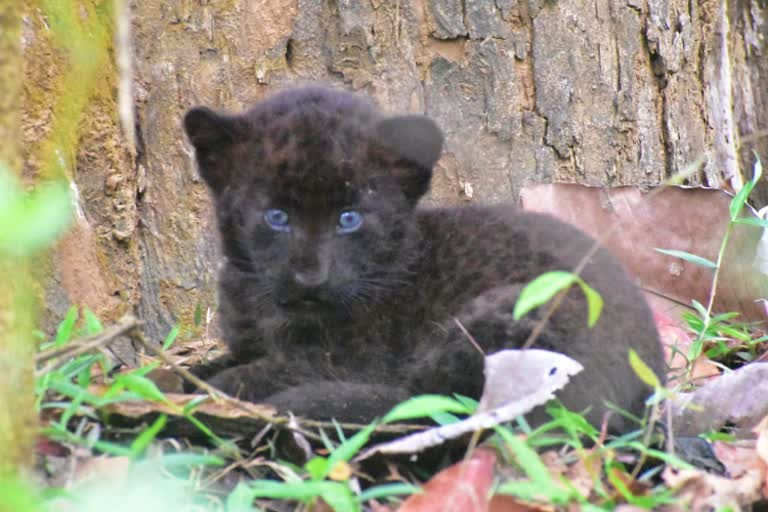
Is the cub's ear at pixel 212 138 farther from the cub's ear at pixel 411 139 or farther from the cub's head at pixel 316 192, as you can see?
the cub's ear at pixel 411 139

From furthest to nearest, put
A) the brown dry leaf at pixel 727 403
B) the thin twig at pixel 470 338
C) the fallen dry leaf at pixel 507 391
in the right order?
the brown dry leaf at pixel 727 403 < the thin twig at pixel 470 338 < the fallen dry leaf at pixel 507 391

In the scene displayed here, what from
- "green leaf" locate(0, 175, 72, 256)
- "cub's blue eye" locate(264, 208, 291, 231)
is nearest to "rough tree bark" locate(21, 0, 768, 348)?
"cub's blue eye" locate(264, 208, 291, 231)

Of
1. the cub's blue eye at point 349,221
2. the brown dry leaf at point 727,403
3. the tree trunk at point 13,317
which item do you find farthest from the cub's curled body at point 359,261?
the tree trunk at point 13,317

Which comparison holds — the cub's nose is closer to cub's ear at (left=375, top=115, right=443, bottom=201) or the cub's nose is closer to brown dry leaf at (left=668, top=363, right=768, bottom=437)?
cub's ear at (left=375, top=115, right=443, bottom=201)

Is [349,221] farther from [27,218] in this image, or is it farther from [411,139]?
[27,218]

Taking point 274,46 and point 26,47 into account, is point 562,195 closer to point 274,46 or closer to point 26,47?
point 274,46

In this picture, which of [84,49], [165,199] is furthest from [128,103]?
[84,49]

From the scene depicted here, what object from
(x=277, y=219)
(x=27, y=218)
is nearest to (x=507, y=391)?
(x=277, y=219)
